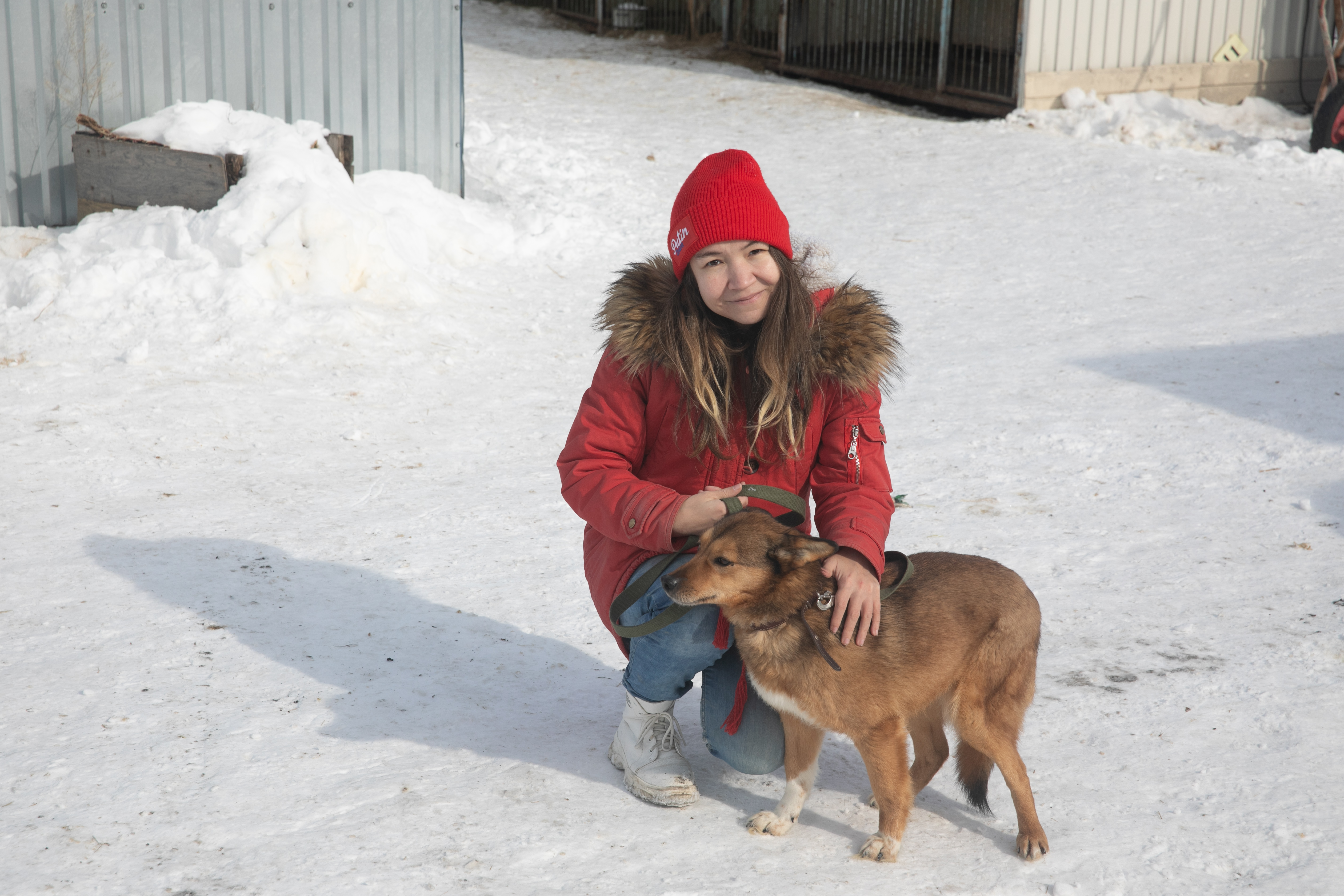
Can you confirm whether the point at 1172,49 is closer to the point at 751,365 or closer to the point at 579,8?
the point at 579,8

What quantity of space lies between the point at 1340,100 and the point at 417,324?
8144mm

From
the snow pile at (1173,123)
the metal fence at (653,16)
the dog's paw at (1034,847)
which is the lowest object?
the dog's paw at (1034,847)

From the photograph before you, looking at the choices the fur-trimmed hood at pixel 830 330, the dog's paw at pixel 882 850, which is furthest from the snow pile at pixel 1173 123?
the dog's paw at pixel 882 850

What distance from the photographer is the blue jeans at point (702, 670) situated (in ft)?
9.57

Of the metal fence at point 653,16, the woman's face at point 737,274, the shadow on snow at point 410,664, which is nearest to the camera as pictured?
the woman's face at point 737,274

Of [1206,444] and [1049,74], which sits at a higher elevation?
[1049,74]

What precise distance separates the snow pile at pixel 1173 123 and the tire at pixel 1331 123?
16cm

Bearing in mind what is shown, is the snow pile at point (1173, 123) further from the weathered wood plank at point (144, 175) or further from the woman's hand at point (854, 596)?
the woman's hand at point (854, 596)

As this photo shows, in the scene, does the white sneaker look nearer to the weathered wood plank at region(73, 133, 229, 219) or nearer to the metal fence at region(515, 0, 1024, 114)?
the weathered wood plank at region(73, 133, 229, 219)

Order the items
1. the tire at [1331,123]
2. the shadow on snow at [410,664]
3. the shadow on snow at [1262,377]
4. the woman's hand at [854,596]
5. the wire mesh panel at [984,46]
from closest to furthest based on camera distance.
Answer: the woman's hand at [854,596], the shadow on snow at [410,664], the shadow on snow at [1262,377], the tire at [1331,123], the wire mesh panel at [984,46]

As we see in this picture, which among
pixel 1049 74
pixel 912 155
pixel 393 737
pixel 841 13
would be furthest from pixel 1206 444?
pixel 841 13

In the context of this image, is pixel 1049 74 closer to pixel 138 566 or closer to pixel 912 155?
pixel 912 155

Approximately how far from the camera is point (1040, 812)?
2.92 m

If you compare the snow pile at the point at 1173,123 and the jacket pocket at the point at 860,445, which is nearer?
the jacket pocket at the point at 860,445
